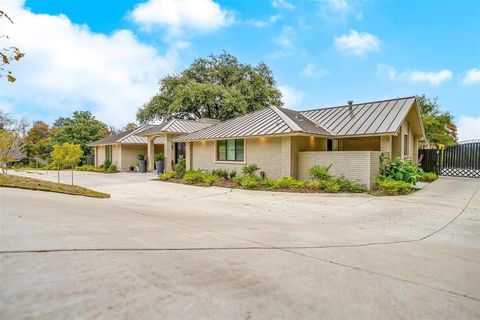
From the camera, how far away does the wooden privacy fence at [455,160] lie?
59.6 ft

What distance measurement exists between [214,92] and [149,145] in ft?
37.3

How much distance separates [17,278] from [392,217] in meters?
7.81

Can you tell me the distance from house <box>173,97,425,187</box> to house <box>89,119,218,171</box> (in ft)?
9.15

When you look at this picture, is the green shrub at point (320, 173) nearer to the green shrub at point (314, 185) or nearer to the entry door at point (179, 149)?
the green shrub at point (314, 185)

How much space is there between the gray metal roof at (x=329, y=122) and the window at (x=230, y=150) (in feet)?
2.09

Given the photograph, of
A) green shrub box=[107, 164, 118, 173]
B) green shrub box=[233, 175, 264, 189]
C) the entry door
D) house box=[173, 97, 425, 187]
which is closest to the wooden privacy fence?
house box=[173, 97, 425, 187]

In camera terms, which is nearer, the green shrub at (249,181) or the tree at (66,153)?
the tree at (66,153)

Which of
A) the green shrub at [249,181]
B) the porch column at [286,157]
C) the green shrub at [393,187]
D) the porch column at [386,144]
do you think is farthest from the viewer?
the porch column at [386,144]

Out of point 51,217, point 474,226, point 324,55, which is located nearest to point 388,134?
point 474,226

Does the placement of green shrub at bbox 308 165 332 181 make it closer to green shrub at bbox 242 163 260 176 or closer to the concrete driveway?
green shrub at bbox 242 163 260 176

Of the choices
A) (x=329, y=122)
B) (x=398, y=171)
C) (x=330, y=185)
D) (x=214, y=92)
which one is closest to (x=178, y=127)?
(x=214, y=92)

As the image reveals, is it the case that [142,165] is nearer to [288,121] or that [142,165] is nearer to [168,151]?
[168,151]

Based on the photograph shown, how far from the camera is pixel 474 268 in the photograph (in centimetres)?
374

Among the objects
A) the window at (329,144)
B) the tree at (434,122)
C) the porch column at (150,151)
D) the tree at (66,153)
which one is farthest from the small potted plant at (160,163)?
the tree at (434,122)
